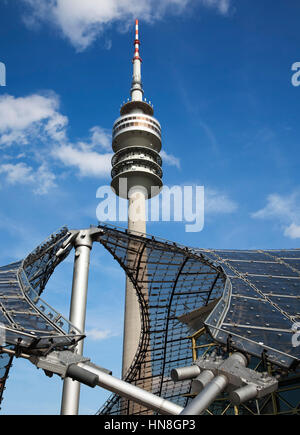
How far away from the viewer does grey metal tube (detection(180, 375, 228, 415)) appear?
11102mm

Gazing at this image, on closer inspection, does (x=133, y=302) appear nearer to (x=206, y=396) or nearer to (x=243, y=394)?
(x=243, y=394)

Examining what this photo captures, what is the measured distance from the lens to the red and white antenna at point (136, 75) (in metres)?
77.8

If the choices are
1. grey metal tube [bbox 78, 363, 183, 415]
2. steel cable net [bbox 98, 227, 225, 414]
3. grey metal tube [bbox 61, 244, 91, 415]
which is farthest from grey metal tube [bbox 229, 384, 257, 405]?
grey metal tube [bbox 61, 244, 91, 415]

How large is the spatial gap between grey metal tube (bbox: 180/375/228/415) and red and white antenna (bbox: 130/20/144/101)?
2747 inches

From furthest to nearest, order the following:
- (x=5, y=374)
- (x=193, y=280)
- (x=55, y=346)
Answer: (x=193, y=280) → (x=5, y=374) → (x=55, y=346)

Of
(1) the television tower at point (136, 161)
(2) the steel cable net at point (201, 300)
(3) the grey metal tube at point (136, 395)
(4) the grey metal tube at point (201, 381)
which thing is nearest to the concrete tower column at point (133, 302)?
(1) the television tower at point (136, 161)

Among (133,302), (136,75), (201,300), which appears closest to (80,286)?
(201,300)

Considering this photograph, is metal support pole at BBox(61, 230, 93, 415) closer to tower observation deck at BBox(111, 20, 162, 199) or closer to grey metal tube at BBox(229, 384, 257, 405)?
tower observation deck at BBox(111, 20, 162, 199)

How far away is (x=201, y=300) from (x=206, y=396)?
33.0m
